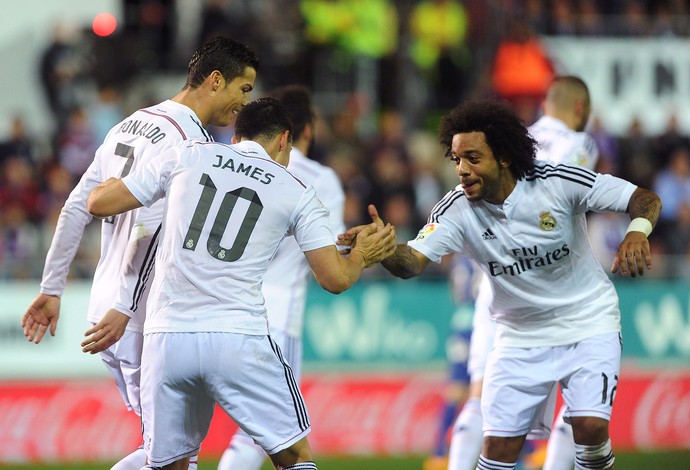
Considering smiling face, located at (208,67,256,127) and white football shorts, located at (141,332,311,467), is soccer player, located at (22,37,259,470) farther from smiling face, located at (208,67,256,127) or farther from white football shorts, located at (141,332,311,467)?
white football shorts, located at (141,332,311,467)

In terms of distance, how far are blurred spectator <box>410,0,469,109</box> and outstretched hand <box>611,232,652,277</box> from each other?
35.4ft

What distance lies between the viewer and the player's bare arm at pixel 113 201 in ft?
17.6

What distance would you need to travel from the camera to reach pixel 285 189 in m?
5.41

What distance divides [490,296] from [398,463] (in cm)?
396

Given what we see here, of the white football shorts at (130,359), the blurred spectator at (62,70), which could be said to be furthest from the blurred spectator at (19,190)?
the white football shorts at (130,359)

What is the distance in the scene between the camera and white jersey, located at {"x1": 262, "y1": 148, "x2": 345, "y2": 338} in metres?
7.14

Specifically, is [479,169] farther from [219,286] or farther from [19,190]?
[19,190]

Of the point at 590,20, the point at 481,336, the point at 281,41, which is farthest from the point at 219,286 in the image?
the point at 590,20

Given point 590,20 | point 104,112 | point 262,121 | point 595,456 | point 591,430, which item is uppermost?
point 590,20

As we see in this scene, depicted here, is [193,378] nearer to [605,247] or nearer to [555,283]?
[555,283]

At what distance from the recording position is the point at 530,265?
6.23 m

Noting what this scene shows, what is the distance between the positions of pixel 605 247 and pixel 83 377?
6320 mm

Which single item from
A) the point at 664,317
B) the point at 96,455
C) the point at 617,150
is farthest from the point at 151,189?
Result: the point at 617,150

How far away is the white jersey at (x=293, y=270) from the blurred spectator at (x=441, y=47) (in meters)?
9.21
